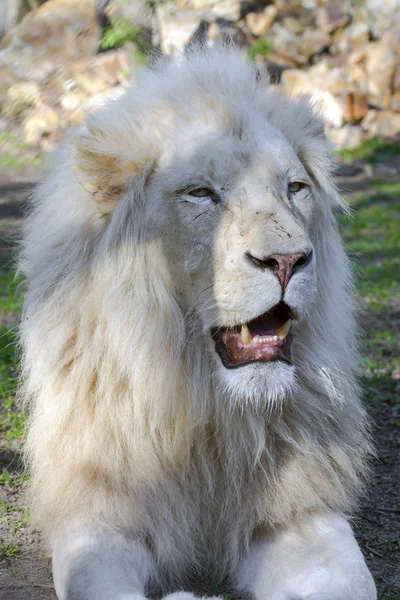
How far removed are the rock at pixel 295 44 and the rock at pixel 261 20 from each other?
0.09 meters

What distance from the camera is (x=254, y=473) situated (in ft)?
8.63

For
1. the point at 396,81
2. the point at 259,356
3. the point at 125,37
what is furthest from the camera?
the point at 396,81

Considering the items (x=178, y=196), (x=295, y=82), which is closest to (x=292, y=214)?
(x=178, y=196)

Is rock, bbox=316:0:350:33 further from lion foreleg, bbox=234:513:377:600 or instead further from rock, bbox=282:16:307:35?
lion foreleg, bbox=234:513:377:600

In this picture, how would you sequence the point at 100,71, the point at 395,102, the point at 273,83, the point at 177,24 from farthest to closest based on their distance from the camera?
1. the point at 395,102
2. the point at 177,24
3. the point at 100,71
4. the point at 273,83

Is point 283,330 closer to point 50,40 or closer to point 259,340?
point 259,340

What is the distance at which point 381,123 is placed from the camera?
1134 cm

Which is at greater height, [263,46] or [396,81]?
[263,46]

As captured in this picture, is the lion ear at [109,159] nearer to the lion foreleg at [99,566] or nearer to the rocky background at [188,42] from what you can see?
the lion foreleg at [99,566]

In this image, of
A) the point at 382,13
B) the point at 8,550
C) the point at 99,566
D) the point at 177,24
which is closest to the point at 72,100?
the point at 177,24

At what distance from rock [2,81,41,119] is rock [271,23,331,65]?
10.8 ft

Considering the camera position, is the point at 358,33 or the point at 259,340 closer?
the point at 259,340

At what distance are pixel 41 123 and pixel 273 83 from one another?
6677mm

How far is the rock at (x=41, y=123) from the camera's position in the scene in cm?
933
